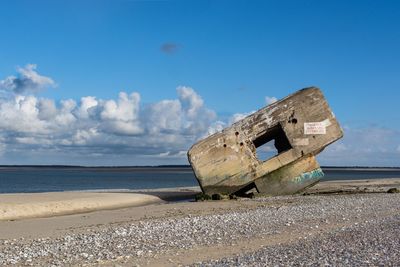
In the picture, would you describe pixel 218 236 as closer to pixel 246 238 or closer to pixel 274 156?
pixel 246 238

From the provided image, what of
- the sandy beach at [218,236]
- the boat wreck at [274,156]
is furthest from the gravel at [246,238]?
the boat wreck at [274,156]

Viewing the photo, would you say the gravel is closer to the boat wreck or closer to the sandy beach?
the sandy beach

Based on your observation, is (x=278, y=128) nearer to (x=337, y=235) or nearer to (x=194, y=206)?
(x=194, y=206)

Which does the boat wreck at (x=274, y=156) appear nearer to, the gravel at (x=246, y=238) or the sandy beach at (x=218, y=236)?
the sandy beach at (x=218, y=236)

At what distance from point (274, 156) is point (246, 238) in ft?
30.0

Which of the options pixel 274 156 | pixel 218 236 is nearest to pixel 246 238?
pixel 218 236

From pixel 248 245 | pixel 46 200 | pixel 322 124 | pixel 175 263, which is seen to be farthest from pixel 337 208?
pixel 46 200

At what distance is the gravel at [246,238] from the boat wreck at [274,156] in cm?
362

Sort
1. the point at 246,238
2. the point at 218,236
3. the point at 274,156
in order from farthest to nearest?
1. the point at 274,156
2. the point at 218,236
3. the point at 246,238

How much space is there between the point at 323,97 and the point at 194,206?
5.94 meters

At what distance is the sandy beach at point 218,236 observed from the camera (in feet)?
26.5

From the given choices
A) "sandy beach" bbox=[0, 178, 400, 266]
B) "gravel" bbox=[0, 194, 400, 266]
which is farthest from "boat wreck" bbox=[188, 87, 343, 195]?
"gravel" bbox=[0, 194, 400, 266]

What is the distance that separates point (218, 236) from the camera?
10.3 meters

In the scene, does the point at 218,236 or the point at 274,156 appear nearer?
the point at 218,236
